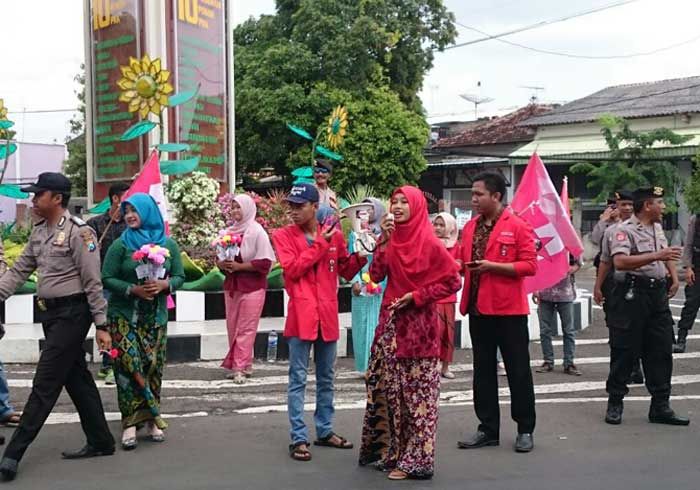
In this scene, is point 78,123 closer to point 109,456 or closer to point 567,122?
point 567,122

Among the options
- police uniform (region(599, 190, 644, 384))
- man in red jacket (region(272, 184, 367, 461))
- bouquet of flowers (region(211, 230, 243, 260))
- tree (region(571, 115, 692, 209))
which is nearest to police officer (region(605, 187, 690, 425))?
police uniform (region(599, 190, 644, 384))

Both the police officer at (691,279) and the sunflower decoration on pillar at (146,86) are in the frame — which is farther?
the sunflower decoration on pillar at (146,86)

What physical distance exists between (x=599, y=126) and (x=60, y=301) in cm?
3001

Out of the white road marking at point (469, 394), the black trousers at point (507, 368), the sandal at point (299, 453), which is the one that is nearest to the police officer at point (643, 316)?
the white road marking at point (469, 394)

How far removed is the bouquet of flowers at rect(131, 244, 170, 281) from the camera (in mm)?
6208

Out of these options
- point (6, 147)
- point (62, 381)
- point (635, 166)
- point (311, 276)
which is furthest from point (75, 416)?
point (635, 166)

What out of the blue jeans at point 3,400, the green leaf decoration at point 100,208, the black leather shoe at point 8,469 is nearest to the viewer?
the black leather shoe at point 8,469

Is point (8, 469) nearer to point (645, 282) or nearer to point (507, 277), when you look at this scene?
point (507, 277)

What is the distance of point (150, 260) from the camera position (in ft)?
20.5

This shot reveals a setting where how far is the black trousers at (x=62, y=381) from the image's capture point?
562cm

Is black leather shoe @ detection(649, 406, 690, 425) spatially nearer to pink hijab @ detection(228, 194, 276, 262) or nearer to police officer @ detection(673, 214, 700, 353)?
pink hijab @ detection(228, 194, 276, 262)

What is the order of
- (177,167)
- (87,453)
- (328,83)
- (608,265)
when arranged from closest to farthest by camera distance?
(87,453) → (608,265) → (177,167) → (328,83)

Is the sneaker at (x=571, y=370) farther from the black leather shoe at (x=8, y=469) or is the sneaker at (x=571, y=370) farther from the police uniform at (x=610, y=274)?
the black leather shoe at (x=8, y=469)

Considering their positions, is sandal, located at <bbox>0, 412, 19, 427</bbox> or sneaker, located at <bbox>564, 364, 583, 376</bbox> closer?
sandal, located at <bbox>0, 412, 19, 427</bbox>
